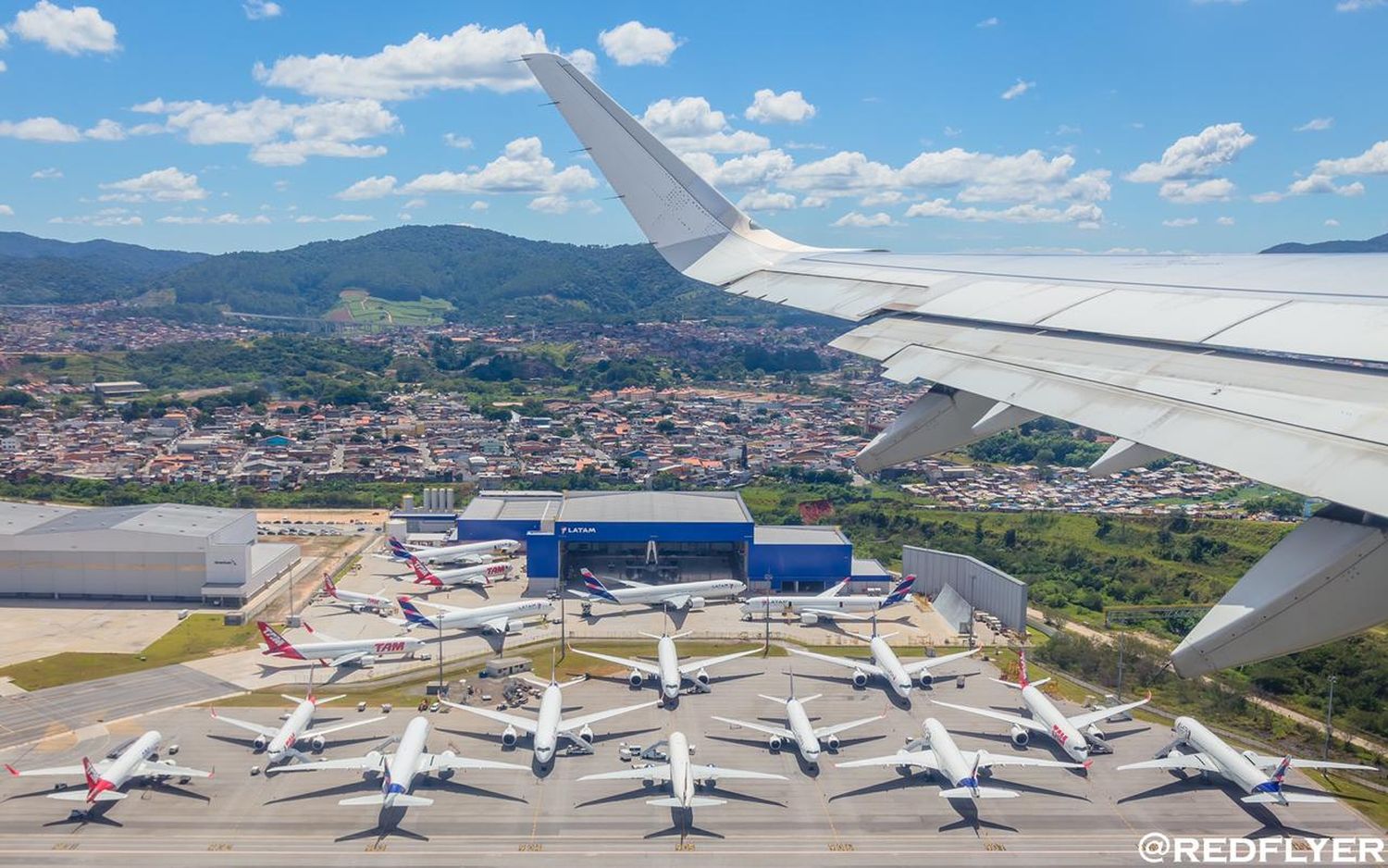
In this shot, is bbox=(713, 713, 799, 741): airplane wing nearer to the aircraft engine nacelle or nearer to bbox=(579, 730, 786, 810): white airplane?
bbox=(579, 730, 786, 810): white airplane

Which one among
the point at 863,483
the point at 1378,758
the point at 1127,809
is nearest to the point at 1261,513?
the point at 863,483

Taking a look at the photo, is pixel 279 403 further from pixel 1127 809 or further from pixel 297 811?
pixel 1127 809

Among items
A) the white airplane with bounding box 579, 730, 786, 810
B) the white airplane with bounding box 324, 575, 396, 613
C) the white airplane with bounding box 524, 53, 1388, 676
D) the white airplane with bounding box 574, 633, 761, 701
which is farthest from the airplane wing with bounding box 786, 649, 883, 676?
the white airplane with bounding box 524, 53, 1388, 676

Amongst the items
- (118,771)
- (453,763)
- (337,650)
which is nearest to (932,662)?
(453,763)

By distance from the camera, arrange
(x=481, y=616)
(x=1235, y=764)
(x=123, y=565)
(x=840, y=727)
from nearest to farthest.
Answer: (x=1235, y=764)
(x=840, y=727)
(x=481, y=616)
(x=123, y=565)

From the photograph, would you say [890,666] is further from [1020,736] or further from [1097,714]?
[1097,714]

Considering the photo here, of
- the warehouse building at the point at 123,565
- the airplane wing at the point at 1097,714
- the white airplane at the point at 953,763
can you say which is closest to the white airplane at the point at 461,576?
the warehouse building at the point at 123,565
